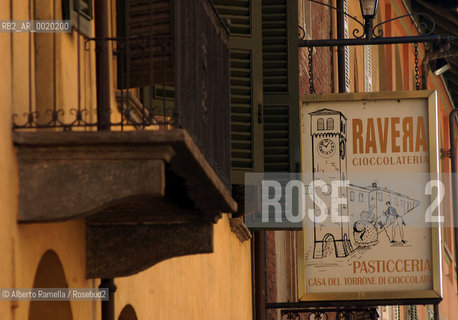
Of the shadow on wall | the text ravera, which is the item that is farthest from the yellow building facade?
the text ravera

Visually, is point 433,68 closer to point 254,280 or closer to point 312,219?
point 254,280

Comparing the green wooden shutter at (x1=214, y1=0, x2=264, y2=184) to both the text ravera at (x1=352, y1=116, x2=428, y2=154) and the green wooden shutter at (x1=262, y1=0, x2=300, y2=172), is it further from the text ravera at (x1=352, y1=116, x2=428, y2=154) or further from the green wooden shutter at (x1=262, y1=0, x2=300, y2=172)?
the text ravera at (x1=352, y1=116, x2=428, y2=154)

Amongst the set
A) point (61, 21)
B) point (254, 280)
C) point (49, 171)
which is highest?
point (61, 21)

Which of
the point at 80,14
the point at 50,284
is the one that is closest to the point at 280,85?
the point at 80,14

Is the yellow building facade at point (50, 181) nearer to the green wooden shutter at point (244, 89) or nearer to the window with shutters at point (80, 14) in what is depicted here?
the window with shutters at point (80, 14)

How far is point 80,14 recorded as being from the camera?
8195mm

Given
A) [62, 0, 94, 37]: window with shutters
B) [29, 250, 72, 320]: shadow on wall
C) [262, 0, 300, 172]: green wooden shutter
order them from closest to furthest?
[29, 250, 72, 320]: shadow on wall < [62, 0, 94, 37]: window with shutters < [262, 0, 300, 172]: green wooden shutter

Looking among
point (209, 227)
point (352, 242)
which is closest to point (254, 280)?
point (352, 242)

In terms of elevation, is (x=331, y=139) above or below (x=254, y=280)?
above

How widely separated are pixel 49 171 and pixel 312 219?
6589 millimetres

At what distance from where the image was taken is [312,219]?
1361 cm

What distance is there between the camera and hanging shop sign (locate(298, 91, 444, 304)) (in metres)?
13.6

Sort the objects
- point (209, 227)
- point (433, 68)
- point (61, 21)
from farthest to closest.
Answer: point (433, 68) → point (209, 227) → point (61, 21)

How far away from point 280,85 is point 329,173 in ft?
3.82
